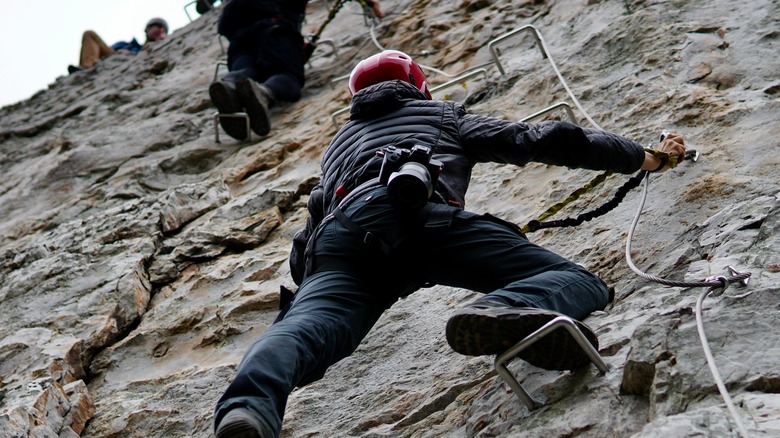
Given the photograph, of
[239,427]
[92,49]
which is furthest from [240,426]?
[92,49]

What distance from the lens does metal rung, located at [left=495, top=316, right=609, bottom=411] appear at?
2469 millimetres

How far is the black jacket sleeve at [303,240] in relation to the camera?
3.59 metres

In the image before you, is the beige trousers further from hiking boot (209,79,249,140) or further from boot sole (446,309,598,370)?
boot sole (446,309,598,370)

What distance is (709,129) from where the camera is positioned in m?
4.26

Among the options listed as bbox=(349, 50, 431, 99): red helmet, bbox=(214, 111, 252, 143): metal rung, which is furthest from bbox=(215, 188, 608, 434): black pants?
bbox=(214, 111, 252, 143): metal rung

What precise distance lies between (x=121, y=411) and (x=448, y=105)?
212 centimetres

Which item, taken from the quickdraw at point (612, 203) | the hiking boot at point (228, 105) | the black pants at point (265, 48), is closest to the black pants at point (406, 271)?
the quickdraw at point (612, 203)

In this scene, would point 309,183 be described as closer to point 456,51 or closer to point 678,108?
point 456,51

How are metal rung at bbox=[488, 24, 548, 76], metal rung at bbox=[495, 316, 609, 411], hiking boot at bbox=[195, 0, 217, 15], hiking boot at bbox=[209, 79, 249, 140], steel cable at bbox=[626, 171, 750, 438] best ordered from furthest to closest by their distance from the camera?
hiking boot at bbox=[195, 0, 217, 15]
hiking boot at bbox=[209, 79, 249, 140]
metal rung at bbox=[488, 24, 548, 76]
metal rung at bbox=[495, 316, 609, 411]
steel cable at bbox=[626, 171, 750, 438]

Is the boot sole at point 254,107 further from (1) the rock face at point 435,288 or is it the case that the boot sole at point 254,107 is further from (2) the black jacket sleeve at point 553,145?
(2) the black jacket sleeve at point 553,145

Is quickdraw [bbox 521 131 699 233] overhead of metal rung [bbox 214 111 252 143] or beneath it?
beneath

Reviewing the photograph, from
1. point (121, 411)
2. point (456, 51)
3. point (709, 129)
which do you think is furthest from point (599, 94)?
point (121, 411)

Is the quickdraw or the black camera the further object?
the quickdraw

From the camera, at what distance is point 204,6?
508 inches
